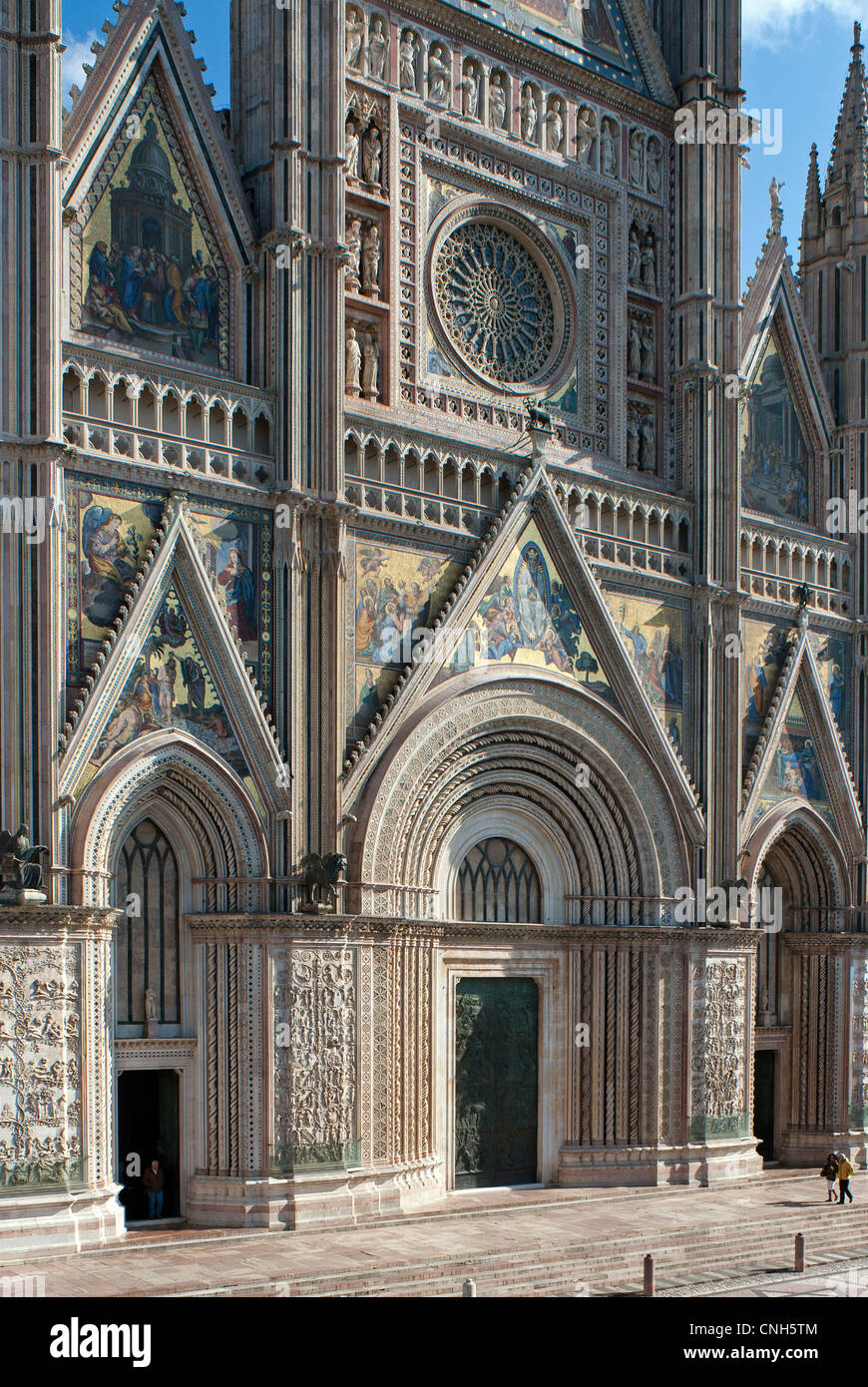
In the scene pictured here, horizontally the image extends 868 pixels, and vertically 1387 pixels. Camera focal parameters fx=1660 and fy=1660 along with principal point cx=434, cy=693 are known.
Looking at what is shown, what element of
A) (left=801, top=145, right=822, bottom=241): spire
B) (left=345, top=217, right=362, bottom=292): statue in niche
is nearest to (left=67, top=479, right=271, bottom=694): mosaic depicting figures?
(left=345, top=217, right=362, bottom=292): statue in niche

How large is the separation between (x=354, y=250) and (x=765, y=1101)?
15946 millimetres

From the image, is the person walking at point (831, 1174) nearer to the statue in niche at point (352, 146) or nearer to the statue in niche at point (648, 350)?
the statue in niche at point (648, 350)

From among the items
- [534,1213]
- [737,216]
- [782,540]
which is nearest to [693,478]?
[782,540]

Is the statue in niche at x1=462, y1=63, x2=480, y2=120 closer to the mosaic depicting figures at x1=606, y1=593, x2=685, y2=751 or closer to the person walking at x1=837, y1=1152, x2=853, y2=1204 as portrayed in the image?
the mosaic depicting figures at x1=606, y1=593, x2=685, y2=751

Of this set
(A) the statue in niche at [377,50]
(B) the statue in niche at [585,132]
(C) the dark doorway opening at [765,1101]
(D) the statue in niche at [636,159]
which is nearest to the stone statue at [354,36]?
(A) the statue in niche at [377,50]

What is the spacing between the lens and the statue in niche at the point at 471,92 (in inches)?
996

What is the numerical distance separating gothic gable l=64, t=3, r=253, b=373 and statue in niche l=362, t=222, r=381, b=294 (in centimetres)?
215

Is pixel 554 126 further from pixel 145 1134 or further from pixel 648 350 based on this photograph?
pixel 145 1134

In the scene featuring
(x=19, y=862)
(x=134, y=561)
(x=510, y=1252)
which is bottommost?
(x=510, y=1252)

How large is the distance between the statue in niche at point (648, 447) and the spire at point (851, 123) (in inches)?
279

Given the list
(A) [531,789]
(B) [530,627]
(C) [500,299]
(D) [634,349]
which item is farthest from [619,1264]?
(D) [634,349]

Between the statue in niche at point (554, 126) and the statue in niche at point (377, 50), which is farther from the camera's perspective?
the statue in niche at point (554, 126)

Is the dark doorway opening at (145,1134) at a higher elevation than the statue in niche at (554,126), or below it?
→ below

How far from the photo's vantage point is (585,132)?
88.6ft
